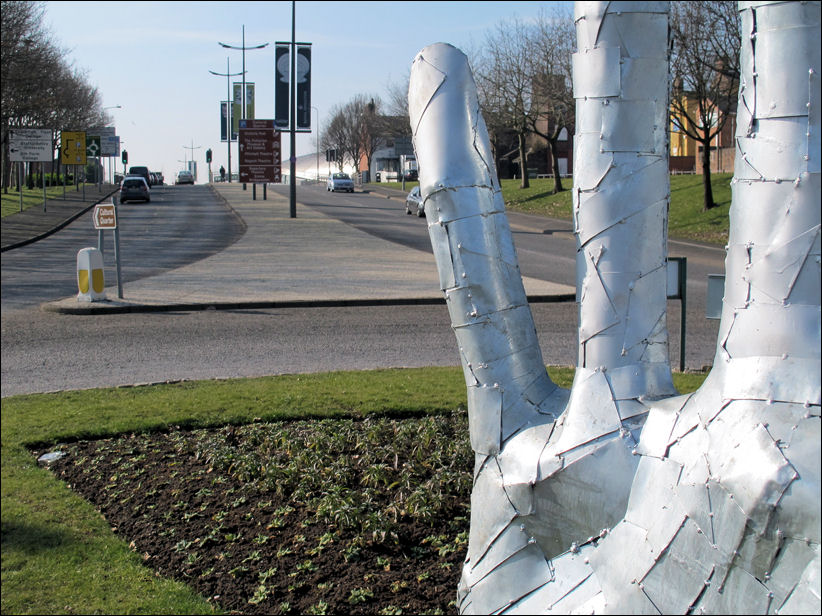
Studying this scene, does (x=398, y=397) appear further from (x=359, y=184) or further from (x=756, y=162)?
(x=359, y=184)

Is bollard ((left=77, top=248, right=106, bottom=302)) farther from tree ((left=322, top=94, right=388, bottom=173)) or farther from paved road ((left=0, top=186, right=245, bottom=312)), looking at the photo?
tree ((left=322, top=94, right=388, bottom=173))

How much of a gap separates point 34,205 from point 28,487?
124ft

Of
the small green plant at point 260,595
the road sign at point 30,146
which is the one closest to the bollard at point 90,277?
the small green plant at point 260,595

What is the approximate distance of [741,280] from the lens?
1567 mm

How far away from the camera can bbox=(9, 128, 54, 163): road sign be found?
29.4 m

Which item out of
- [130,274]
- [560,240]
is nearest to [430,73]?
[130,274]

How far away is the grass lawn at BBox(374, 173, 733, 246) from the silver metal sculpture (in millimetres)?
17681

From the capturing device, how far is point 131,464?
5.62m

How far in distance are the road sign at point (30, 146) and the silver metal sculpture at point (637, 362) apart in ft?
99.5

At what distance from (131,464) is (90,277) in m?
8.36

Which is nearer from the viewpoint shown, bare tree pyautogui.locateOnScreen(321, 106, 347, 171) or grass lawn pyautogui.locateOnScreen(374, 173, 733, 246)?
grass lawn pyautogui.locateOnScreen(374, 173, 733, 246)

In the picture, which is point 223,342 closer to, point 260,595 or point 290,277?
point 290,277

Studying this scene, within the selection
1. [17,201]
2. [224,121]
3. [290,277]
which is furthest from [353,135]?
[290,277]

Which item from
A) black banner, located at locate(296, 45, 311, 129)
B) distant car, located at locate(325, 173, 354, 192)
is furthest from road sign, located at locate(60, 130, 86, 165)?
distant car, located at locate(325, 173, 354, 192)
